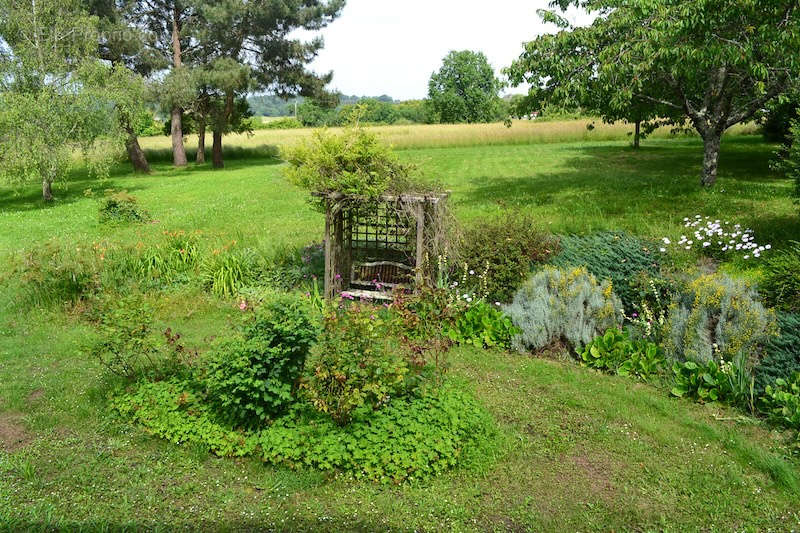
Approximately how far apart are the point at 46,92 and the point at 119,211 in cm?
645

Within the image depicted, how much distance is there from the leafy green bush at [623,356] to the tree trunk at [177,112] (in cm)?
2411

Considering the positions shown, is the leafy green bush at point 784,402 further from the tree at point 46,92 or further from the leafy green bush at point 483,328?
the tree at point 46,92

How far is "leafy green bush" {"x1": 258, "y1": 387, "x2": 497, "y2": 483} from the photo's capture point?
4.06 meters

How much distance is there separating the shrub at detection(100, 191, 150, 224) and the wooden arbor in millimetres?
7268

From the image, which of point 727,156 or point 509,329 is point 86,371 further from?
point 727,156

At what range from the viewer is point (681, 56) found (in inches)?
404

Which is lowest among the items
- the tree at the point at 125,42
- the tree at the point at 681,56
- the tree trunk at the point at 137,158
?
the tree trunk at the point at 137,158

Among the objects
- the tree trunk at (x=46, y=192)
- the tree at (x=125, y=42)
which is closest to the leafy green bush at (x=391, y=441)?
the tree trunk at (x=46, y=192)

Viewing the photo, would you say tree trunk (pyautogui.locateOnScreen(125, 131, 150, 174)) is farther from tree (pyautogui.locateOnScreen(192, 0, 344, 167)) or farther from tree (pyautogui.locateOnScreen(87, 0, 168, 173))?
tree (pyautogui.locateOnScreen(192, 0, 344, 167))

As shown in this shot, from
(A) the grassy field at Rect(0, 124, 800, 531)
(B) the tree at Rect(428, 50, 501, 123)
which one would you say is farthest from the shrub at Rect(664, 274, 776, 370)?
(B) the tree at Rect(428, 50, 501, 123)

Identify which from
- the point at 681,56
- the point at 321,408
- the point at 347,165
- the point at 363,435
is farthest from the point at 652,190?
the point at 321,408

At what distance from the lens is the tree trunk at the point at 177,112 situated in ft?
84.4

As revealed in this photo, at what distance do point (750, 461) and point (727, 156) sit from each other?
733 inches

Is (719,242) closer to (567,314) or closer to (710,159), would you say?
(567,314)
